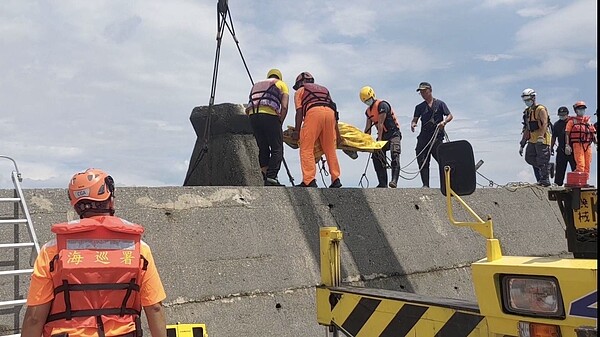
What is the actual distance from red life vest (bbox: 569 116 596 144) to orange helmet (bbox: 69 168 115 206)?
30.5 ft

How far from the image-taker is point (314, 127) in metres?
7.39

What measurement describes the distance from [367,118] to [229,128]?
217cm

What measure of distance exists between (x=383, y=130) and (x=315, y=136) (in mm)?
2076

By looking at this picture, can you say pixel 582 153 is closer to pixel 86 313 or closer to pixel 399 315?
pixel 399 315

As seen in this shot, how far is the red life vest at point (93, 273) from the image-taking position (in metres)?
2.97

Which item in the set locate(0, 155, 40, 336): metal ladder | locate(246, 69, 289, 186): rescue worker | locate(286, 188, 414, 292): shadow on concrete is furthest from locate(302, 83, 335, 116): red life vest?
locate(0, 155, 40, 336): metal ladder

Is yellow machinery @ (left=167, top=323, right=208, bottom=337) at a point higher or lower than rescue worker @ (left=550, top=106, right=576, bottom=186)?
lower

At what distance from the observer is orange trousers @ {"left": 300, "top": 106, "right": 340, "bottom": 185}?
24.1ft

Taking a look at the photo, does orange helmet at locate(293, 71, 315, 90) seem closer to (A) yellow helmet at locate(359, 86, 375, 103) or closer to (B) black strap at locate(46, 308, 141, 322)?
(A) yellow helmet at locate(359, 86, 375, 103)

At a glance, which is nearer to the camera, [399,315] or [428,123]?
[399,315]

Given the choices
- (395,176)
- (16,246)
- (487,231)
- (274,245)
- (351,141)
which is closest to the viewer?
(487,231)

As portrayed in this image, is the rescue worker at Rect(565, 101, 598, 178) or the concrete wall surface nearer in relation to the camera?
the concrete wall surface

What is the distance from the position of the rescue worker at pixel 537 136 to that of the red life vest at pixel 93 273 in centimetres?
854

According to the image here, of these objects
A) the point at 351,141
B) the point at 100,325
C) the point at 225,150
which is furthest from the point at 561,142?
the point at 100,325
